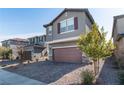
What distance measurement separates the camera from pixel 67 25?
17609 mm

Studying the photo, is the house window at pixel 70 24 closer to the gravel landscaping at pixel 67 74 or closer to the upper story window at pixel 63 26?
the upper story window at pixel 63 26

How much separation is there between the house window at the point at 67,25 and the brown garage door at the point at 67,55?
2167mm

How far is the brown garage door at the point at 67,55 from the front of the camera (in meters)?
16.2

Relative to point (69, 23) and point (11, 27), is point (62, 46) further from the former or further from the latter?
point (11, 27)

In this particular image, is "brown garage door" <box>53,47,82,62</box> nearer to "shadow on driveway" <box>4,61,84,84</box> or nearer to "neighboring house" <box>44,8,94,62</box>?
"neighboring house" <box>44,8,94,62</box>

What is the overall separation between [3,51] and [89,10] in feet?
71.6

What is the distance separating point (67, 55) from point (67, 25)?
331 cm

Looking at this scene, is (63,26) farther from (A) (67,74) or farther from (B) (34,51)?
(B) (34,51)

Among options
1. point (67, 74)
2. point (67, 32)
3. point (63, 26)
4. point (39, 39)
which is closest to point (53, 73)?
point (67, 74)

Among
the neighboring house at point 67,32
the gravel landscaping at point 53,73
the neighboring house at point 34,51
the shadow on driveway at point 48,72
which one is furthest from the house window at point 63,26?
the neighboring house at point 34,51
